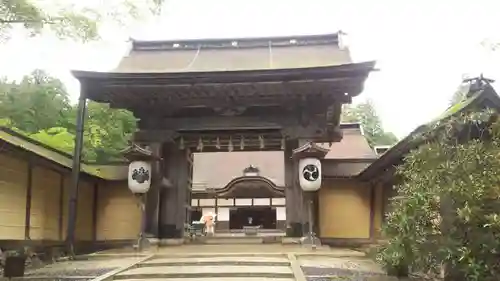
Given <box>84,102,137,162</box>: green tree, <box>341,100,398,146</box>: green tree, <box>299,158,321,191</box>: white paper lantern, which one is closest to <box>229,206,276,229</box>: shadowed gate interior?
<box>84,102,137,162</box>: green tree

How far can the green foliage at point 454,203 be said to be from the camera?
4871 mm

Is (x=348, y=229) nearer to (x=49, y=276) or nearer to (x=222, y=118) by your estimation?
A: (x=222, y=118)

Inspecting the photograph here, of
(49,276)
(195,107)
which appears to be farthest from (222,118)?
(49,276)

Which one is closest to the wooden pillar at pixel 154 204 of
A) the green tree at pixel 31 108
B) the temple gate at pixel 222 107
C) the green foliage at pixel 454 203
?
the temple gate at pixel 222 107

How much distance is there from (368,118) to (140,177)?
31.7 metres

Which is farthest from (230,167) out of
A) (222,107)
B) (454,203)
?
(454,203)

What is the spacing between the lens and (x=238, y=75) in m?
10.1

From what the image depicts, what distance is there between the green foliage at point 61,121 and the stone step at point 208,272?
278 inches

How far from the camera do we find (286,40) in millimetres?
13508

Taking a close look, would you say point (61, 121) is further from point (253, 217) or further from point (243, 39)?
point (253, 217)

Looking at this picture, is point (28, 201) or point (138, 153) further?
point (138, 153)

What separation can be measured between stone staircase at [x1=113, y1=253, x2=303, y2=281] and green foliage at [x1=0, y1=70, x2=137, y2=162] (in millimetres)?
6361

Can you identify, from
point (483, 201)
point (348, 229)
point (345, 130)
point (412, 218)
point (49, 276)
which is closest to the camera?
point (483, 201)

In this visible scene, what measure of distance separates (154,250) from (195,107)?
3270mm
